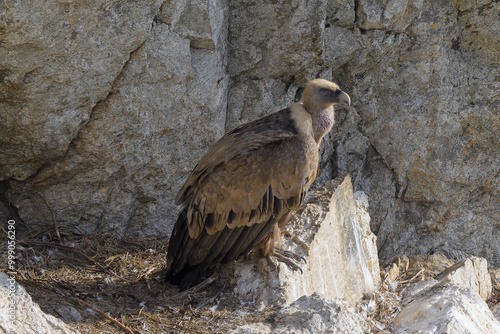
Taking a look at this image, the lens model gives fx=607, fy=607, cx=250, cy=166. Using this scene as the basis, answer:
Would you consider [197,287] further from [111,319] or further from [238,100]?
[238,100]

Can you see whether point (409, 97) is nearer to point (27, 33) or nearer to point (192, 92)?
point (192, 92)

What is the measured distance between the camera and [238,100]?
5.94m

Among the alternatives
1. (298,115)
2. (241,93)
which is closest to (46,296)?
(298,115)

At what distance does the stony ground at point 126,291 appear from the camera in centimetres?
402

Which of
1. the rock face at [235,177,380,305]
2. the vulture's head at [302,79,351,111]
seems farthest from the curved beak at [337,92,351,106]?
the rock face at [235,177,380,305]

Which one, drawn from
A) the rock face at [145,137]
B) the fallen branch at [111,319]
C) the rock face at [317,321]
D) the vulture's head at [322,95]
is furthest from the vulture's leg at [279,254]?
the rock face at [145,137]

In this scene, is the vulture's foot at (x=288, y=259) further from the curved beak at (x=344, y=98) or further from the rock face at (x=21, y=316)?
the rock face at (x=21, y=316)

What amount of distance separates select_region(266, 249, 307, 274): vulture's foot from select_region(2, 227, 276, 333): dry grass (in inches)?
15.1

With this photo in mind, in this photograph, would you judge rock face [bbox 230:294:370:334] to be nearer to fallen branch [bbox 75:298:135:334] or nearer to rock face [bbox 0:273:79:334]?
fallen branch [bbox 75:298:135:334]

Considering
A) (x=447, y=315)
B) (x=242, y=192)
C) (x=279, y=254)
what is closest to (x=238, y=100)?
(x=242, y=192)

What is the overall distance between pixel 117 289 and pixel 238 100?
225 centimetres

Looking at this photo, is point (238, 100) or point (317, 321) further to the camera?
point (238, 100)

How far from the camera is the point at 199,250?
177 inches

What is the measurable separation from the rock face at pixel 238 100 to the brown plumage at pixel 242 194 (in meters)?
0.99
